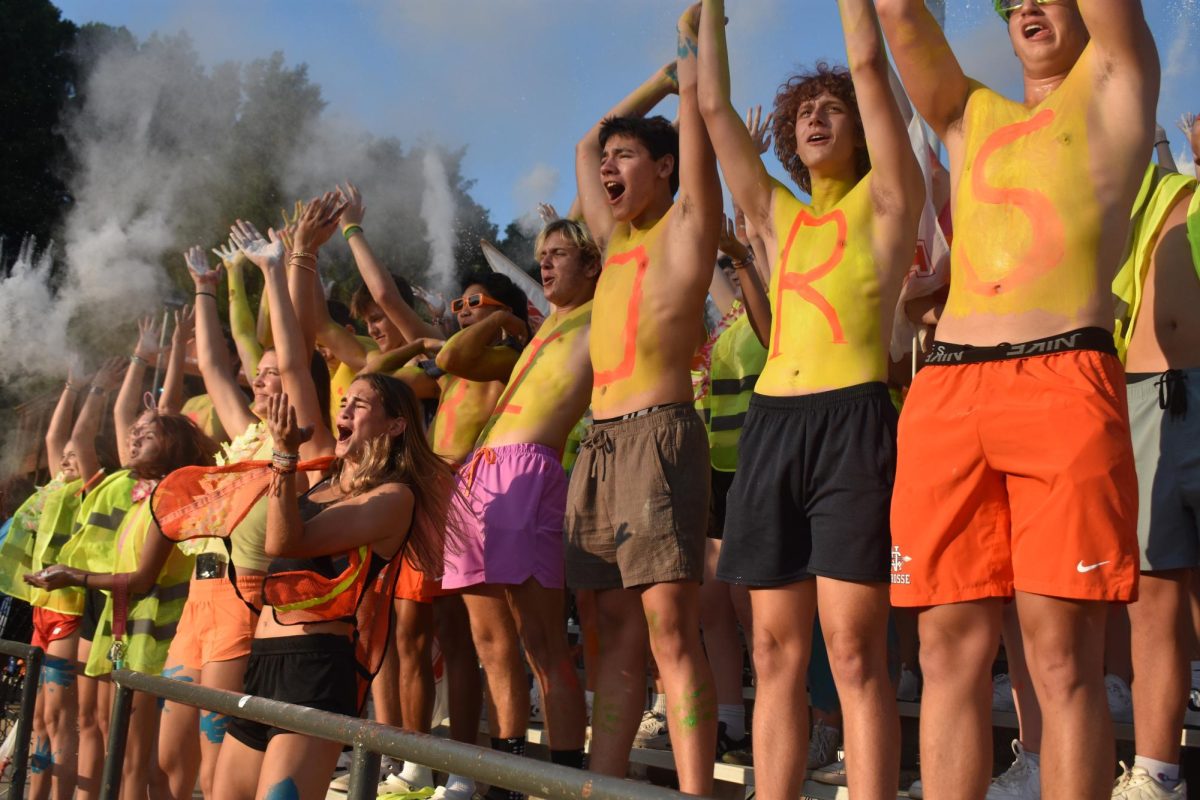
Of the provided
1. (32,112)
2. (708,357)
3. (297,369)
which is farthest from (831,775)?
(32,112)

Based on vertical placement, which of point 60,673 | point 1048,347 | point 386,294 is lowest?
point 60,673

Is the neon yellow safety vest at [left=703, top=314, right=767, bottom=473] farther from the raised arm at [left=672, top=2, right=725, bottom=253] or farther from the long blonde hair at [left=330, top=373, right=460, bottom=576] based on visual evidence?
the long blonde hair at [left=330, top=373, right=460, bottom=576]

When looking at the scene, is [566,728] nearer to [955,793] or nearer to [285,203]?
[955,793]

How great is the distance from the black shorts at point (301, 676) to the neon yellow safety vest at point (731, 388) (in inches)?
80.1

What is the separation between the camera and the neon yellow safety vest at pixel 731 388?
5137 mm

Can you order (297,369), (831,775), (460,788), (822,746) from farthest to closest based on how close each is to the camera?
1. (297,369)
2. (460,788)
3. (822,746)
4. (831,775)

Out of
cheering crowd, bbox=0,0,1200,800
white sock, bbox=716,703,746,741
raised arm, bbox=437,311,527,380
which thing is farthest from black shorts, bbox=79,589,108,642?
white sock, bbox=716,703,746,741

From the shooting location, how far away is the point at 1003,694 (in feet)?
14.3

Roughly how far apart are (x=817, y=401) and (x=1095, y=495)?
0.88m

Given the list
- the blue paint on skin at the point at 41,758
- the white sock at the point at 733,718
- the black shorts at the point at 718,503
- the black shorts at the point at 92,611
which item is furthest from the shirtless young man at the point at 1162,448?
the blue paint on skin at the point at 41,758

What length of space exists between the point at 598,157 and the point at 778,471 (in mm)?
1916

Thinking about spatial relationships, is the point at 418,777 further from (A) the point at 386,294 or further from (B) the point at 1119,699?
(B) the point at 1119,699

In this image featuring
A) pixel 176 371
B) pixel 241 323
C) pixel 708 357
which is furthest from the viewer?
pixel 176 371

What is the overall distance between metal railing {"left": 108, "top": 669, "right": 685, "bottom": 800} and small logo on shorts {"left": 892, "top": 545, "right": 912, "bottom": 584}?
110 cm
